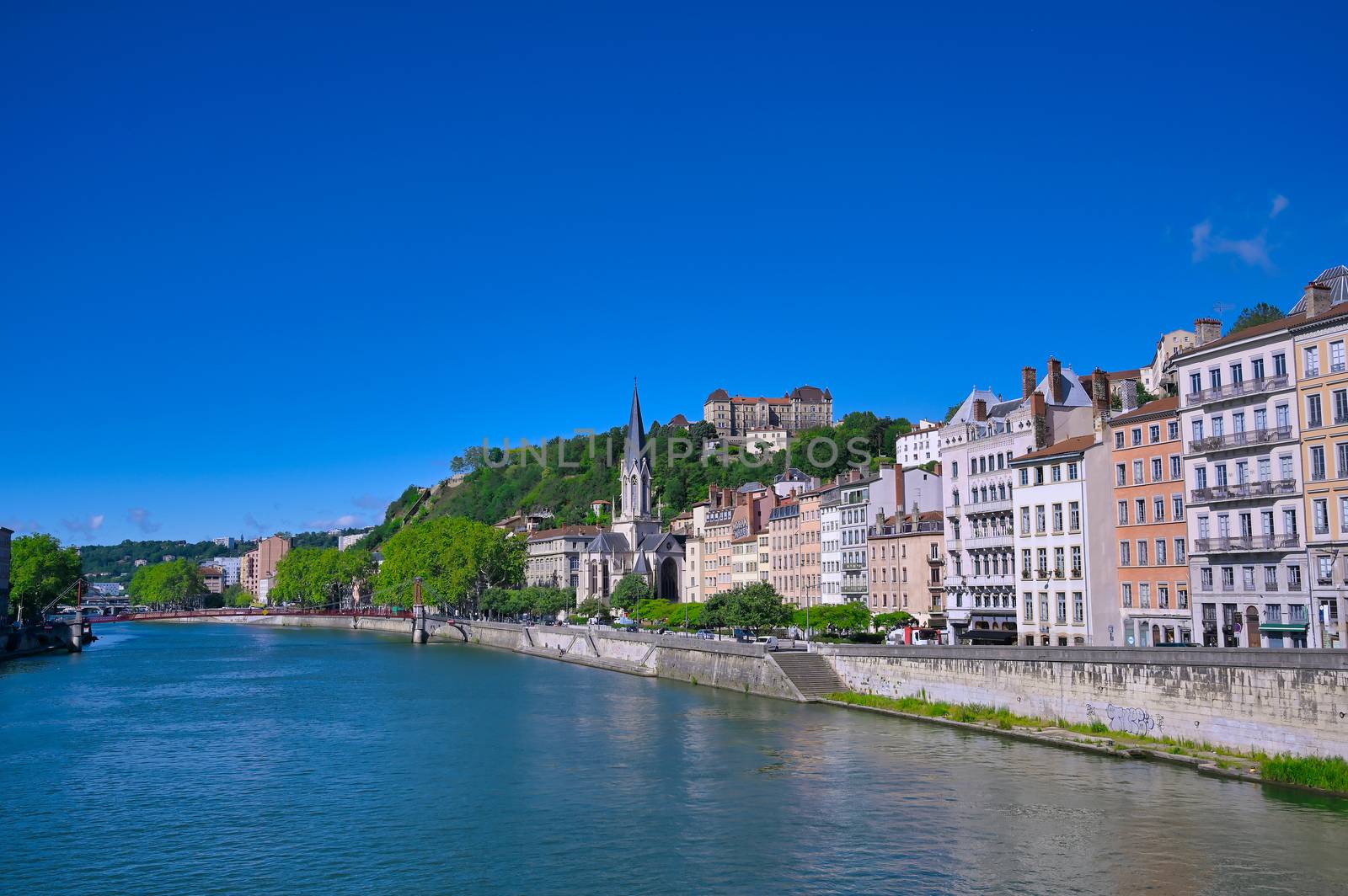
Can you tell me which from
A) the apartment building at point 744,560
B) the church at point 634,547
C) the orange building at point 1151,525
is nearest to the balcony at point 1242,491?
the orange building at point 1151,525

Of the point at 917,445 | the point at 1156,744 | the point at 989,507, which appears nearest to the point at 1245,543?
the point at 1156,744

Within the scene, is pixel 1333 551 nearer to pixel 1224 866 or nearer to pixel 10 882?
pixel 1224 866

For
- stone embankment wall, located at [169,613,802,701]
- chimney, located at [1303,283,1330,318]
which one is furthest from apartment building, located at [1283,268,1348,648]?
stone embankment wall, located at [169,613,802,701]

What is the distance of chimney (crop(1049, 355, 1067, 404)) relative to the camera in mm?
57469

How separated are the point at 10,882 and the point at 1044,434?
149 ft

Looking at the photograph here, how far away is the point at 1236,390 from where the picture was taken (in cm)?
4119

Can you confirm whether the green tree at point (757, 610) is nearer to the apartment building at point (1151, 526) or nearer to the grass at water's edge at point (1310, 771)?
the apartment building at point (1151, 526)

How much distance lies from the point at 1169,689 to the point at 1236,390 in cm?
1298

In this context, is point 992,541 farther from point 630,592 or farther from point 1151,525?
point 630,592

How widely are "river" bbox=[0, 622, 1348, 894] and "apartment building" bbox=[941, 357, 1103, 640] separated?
1344 centimetres

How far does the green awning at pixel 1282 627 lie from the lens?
38.4 meters

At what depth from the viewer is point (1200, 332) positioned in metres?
49.5

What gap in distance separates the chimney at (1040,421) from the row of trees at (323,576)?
139580 mm

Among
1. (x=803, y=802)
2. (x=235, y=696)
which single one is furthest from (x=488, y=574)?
(x=803, y=802)
